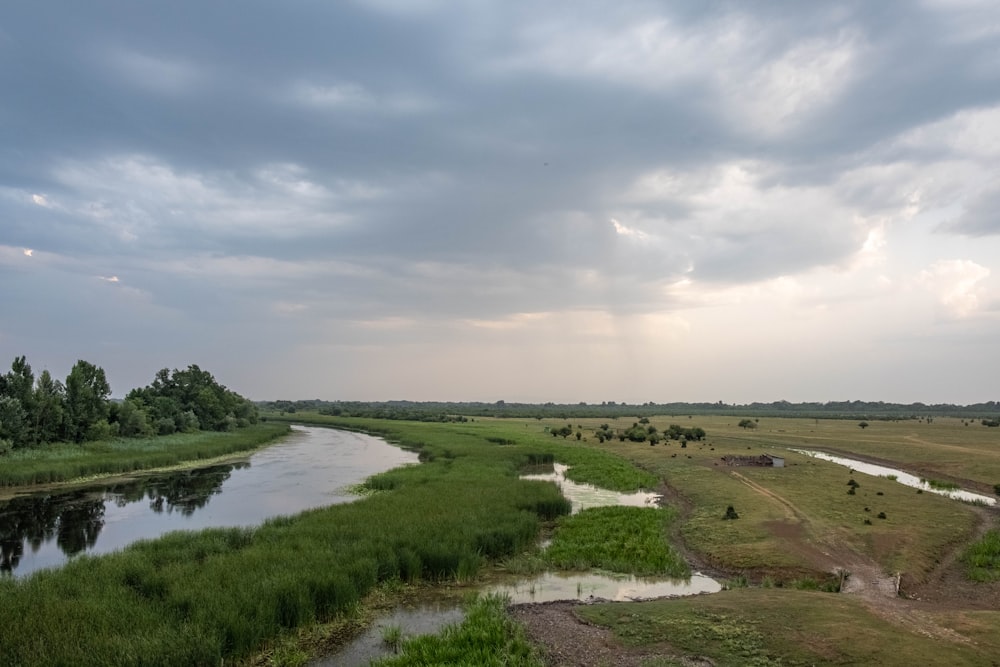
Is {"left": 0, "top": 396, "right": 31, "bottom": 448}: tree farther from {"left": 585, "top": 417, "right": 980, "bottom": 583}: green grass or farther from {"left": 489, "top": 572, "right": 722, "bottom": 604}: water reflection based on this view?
{"left": 585, "top": 417, "right": 980, "bottom": 583}: green grass

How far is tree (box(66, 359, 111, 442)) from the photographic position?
58.2m

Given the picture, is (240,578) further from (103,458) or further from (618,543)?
(103,458)

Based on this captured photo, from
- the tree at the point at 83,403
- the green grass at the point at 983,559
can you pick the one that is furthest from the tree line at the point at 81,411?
the green grass at the point at 983,559

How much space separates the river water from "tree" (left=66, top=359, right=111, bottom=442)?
1484cm

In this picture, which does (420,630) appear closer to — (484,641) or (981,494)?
(484,641)

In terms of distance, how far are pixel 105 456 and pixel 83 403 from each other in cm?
1090

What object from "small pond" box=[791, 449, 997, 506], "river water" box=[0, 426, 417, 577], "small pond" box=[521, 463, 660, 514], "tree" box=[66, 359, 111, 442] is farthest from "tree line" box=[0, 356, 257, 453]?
"small pond" box=[791, 449, 997, 506]

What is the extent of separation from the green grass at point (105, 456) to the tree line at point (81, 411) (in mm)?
1849

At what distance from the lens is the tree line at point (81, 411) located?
170 feet

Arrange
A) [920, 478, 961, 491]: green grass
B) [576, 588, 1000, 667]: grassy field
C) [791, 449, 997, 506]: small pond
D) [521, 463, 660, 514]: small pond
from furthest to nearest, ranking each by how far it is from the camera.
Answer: [920, 478, 961, 491]: green grass < [791, 449, 997, 506]: small pond < [521, 463, 660, 514]: small pond < [576, 588, 1000, 667]: grassy field

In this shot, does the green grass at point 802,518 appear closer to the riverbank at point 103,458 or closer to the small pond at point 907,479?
the small pond at point 907,479

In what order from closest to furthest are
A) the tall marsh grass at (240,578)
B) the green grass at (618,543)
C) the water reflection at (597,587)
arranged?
the tall marsh grass at (240,578)
the water reflection at (597,587)
the green grass at (618,543)

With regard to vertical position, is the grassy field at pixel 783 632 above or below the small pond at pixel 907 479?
above

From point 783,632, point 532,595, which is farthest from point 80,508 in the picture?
point 783,632
